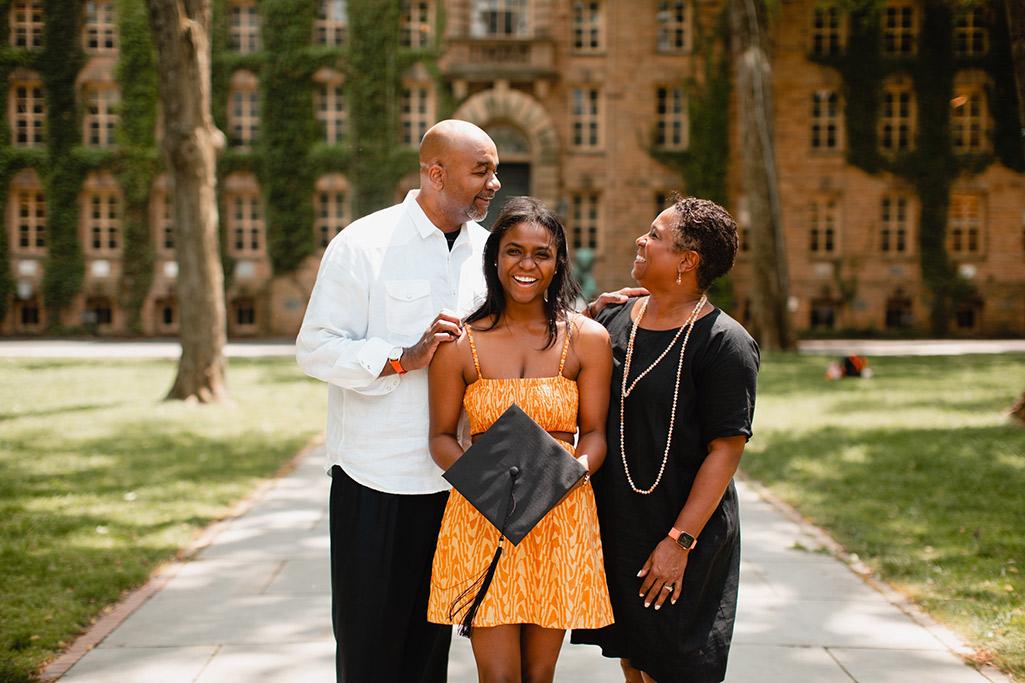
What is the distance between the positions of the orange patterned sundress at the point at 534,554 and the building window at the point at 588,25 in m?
29.9

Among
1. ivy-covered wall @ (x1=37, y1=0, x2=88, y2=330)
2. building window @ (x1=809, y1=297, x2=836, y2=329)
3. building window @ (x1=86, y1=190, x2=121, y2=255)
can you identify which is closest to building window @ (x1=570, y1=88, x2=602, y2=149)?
building window @ (x1=809, y1=297, x2=836, y2=329)

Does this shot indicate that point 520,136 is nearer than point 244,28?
Yes

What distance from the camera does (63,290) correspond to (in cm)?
3158

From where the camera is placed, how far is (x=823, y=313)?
31.8m

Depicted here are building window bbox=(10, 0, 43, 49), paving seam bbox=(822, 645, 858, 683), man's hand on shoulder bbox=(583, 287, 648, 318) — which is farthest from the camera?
building window bbox=(10, 0, 43, 49)

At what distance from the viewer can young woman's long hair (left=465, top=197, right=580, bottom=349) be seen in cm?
350

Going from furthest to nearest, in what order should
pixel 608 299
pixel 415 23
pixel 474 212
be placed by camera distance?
pixel 415 23 → pixel 608 299 → pixel 474 212

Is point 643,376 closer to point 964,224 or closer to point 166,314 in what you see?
point 166,314

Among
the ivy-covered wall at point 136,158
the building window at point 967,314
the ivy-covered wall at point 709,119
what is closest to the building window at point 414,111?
the ivy-covered wall at point 136,158

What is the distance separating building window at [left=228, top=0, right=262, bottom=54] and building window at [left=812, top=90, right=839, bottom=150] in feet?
56.5

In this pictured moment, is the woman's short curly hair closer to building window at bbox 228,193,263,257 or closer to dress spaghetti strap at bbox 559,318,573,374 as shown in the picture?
dress spaghetti strap at bbox 559,318,573,374

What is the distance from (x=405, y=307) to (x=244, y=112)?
3046cm

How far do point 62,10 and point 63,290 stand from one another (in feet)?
27.6

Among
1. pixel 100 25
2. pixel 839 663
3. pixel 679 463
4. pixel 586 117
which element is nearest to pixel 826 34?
pixel 586 117
